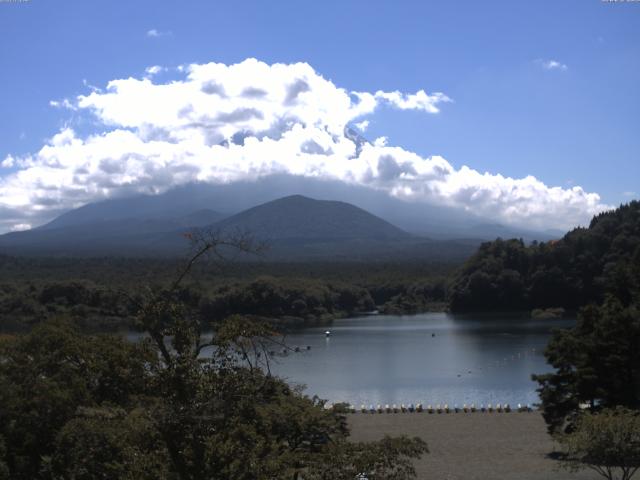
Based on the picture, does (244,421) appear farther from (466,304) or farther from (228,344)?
(466,304)

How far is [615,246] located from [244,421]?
61051mm

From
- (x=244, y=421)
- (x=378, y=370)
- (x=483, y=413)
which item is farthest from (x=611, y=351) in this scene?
(x=378, y=370)

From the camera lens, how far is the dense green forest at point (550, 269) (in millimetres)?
62688

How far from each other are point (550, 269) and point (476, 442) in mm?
47169

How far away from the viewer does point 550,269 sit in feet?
210

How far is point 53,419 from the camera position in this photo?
10.0 metres

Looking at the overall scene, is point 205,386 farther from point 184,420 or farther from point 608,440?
point 608,440

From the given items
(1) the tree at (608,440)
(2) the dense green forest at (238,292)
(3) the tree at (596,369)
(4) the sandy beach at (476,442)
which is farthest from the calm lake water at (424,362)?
(1) the tree at (608,440)

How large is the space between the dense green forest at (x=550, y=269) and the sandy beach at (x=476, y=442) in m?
41.0

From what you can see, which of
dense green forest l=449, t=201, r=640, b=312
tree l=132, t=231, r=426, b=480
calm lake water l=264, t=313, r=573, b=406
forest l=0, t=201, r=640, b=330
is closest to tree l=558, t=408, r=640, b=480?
tree l=132, t=231, r=426, b=480

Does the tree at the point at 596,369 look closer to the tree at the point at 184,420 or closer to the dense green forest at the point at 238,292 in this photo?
the tree at the point at 184,420

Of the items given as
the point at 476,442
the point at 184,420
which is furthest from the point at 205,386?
the point at 476,442

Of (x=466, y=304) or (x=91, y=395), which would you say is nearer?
(x=91, y=395)

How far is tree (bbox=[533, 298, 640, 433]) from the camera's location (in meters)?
16.7
